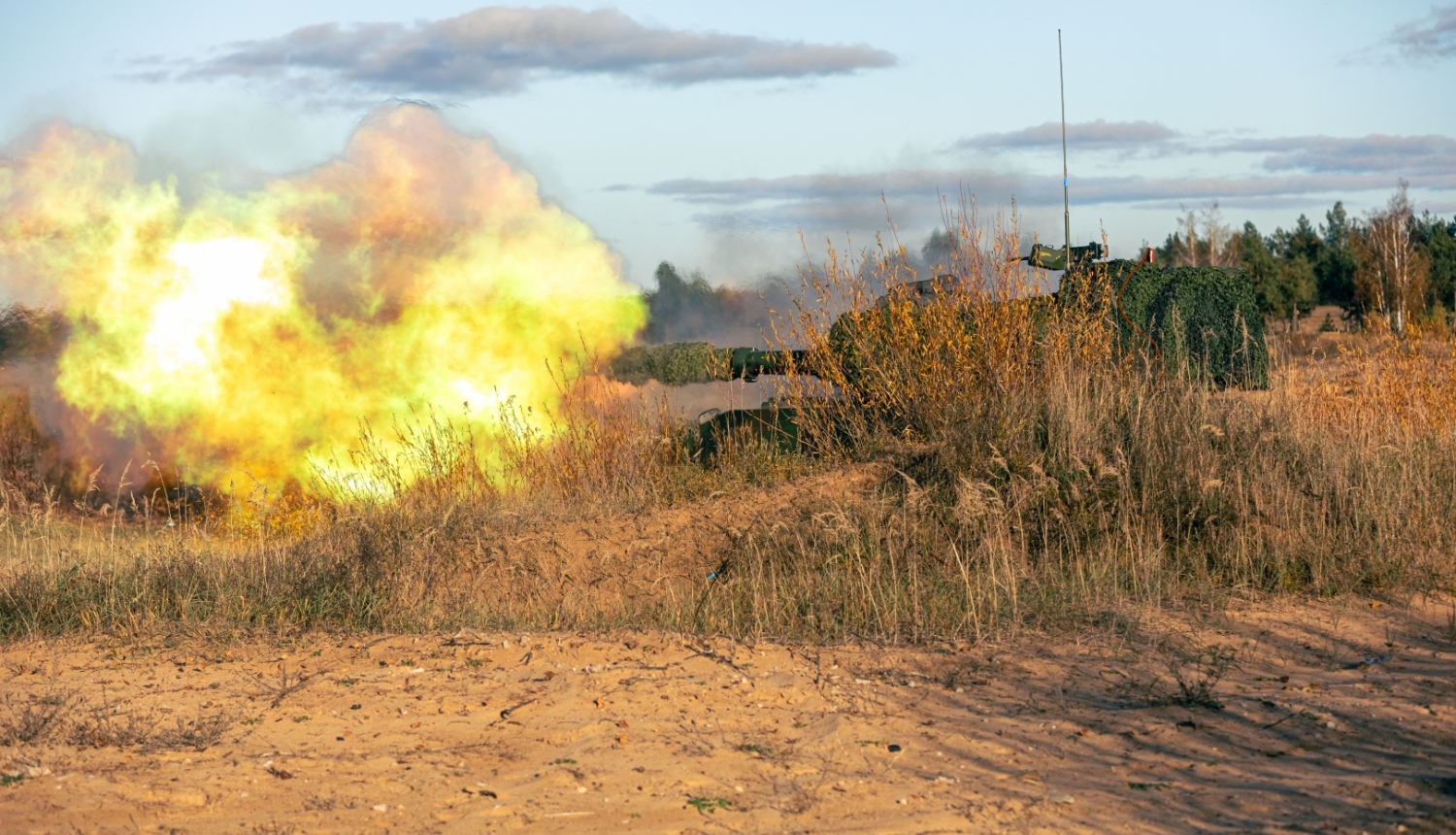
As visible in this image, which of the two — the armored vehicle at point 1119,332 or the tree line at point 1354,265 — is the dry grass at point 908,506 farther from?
the tree line at point 1354,265

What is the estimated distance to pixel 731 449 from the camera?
10805 millimetres

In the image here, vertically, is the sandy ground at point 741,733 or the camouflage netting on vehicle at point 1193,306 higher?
the camouflage netting on vehicle at point 1193,306

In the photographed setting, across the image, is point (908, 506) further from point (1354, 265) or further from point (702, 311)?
point (1354, 265)

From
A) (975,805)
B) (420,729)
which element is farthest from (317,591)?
(975,805)

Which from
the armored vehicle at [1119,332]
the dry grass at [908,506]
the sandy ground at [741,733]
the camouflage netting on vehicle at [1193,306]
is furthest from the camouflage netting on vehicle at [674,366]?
the sandy ground at [741,733]

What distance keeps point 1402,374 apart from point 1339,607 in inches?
214

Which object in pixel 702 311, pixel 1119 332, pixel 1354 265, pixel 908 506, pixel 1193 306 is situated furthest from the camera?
pixel 1354 265

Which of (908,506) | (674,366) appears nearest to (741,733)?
(908,506)

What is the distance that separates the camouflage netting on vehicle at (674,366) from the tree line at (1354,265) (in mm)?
24994

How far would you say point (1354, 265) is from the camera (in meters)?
41.8

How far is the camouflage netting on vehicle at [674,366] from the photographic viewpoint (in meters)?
12.3

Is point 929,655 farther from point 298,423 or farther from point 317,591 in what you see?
point 298,423

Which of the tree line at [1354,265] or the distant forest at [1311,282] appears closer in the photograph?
the distant forest at [1311,282]

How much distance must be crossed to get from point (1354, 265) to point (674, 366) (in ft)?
122
